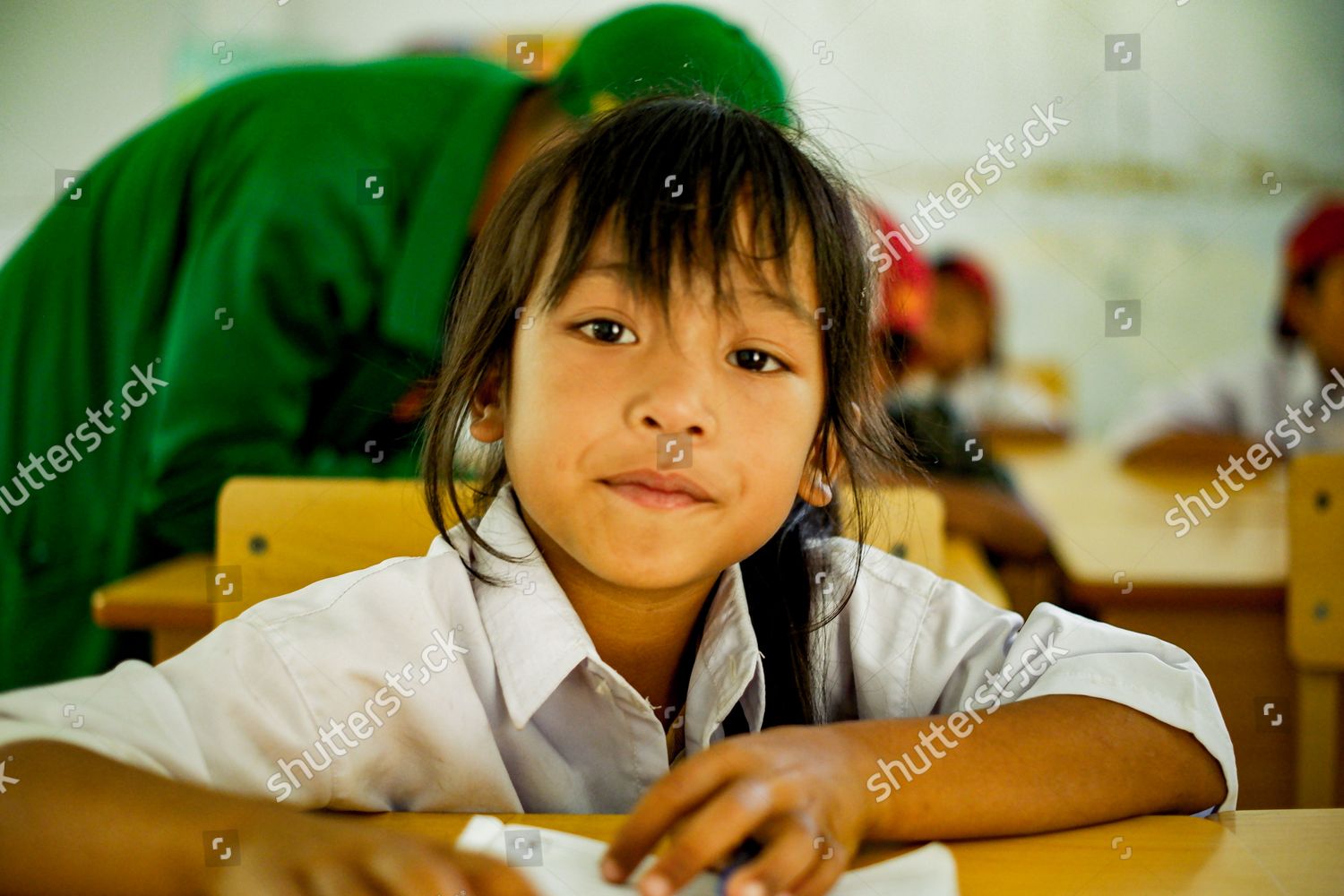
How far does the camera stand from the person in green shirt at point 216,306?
1.37 m

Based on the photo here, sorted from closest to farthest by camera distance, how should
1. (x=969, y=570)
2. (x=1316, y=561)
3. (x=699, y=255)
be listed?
(x=699, y=255) < (x=1316, y=561) < (x=969, y=570)

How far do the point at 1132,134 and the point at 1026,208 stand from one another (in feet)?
1.48

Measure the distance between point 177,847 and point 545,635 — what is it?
0.90 feet

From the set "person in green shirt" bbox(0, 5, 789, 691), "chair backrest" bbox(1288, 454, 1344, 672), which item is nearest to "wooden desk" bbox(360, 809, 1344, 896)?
"chair backrest" bbox(1288, 454, 1344, 672)

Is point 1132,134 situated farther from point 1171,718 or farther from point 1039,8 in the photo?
point 1171,718

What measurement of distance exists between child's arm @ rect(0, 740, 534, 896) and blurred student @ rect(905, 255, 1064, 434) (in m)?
3.16

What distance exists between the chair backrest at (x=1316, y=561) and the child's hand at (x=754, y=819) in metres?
0.94

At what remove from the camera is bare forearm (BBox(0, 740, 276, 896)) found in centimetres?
45

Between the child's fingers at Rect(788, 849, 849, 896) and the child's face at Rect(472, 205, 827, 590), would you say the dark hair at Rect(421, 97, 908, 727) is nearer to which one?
the child's face at Rect(472, 205, 827, 590)

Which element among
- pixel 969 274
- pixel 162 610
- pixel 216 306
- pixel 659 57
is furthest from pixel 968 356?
pixel 162 610

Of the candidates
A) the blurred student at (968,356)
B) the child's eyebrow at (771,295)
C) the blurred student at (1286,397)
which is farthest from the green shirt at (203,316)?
the blurred student at (968,356)

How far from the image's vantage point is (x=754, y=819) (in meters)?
0.48

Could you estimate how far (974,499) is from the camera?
6.48 ft

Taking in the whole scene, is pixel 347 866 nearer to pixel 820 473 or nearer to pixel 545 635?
pixel 545 635
